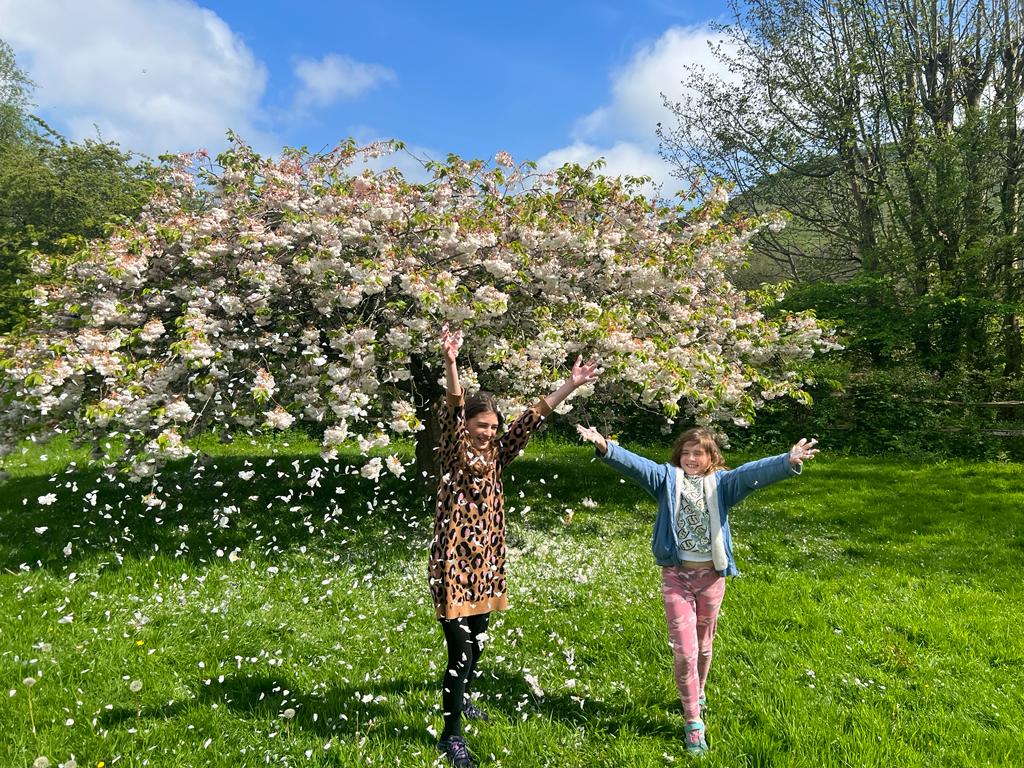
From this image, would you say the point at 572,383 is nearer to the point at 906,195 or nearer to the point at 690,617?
the point at 690,617

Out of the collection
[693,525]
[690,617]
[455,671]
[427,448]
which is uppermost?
[693,525]

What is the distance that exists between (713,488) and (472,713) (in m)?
2.03

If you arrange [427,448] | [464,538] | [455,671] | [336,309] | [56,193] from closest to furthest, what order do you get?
[455,671], [464,538], [336,309], [427,448], [56,193]

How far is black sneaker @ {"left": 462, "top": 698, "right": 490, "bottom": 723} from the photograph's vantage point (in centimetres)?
373

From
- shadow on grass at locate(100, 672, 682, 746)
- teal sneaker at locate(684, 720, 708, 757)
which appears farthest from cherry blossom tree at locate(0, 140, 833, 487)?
teal sneaker at locate(684, 720, 708, 757)

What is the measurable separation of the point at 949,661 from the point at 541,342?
4535mm

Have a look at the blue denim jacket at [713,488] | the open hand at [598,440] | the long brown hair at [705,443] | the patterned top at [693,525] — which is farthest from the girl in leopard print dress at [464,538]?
the patterned top at [693,525]

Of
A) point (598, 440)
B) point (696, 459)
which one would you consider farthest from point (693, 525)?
point (598, 440)

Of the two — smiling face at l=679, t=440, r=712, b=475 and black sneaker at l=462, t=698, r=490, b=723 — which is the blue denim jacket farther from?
black sneaker at l=462, t=698, r=490, b=723

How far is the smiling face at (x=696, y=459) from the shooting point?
12.0 ft

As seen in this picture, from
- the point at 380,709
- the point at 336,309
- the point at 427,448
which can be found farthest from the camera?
the point at 427,448

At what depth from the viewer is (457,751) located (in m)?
3.31

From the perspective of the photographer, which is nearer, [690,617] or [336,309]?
[690,617]

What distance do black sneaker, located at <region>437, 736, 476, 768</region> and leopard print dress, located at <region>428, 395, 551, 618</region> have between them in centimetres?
72
